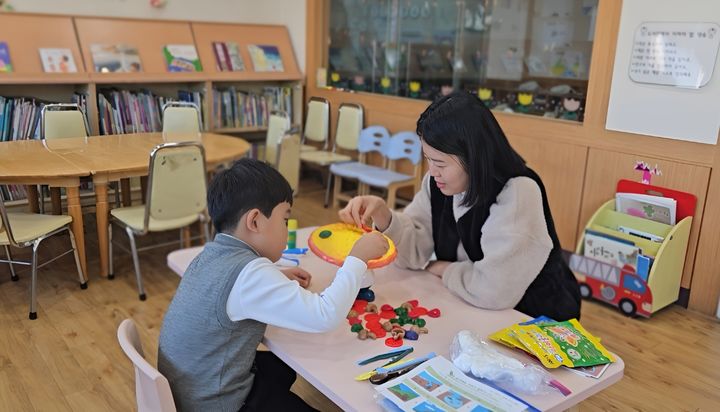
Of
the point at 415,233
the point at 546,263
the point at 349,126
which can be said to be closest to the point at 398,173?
the point at 349,126

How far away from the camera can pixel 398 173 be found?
4.79 metres

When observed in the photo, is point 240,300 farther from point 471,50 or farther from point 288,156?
point 471,50

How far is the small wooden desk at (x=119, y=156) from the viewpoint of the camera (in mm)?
3174

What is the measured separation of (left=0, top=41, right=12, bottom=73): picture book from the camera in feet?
13.7

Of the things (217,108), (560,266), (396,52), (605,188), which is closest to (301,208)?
(217,108)

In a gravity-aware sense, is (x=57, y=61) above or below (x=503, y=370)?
above

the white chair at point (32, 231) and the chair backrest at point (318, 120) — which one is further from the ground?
the chair backrest at point (318, 120)

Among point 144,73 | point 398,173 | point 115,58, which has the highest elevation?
point 115,58

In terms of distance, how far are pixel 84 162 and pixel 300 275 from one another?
209 cm

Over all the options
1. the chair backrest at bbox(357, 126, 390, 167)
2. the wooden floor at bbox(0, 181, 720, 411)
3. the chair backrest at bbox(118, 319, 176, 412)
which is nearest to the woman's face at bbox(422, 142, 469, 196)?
the chair backrest at bbox(118, 319, 176, 412)

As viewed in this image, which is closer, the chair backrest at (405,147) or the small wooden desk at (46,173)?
the small wooden desk at (46,173)

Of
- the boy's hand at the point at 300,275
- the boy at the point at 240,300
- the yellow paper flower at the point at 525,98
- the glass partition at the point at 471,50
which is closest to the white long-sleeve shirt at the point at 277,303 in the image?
the boy at the point at 240,300

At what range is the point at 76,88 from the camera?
454 cm

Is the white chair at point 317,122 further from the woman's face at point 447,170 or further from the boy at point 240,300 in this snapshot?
the boy at point 240,300
